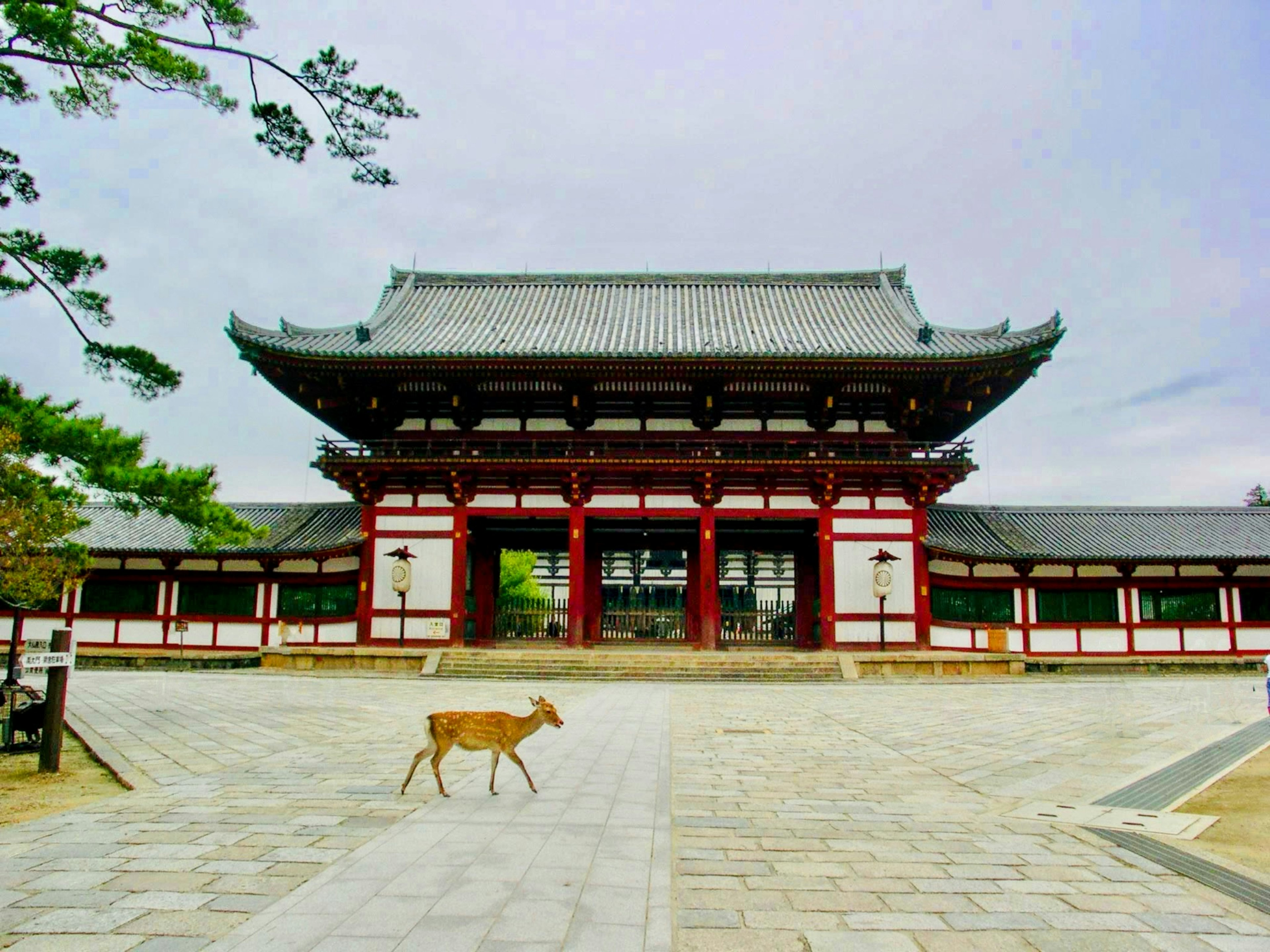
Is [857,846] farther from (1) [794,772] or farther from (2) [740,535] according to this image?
(2) [740,535]

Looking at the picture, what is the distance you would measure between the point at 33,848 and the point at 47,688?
3731mm

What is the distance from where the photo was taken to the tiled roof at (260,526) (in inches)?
890

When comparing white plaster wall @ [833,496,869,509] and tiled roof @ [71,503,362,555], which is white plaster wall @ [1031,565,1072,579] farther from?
tiled roof @ [71,503,362,555]

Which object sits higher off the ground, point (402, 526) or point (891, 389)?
point (891, 389)

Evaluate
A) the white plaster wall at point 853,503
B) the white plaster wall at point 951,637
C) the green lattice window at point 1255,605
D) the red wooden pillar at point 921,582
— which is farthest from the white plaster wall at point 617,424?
the green lattice window at point 1255,605

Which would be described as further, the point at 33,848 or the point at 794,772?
the point at 794,772

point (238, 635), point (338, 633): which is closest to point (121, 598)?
point (238, 635)

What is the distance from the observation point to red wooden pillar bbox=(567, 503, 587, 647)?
21.6m

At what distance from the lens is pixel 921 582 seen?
71.3 ft

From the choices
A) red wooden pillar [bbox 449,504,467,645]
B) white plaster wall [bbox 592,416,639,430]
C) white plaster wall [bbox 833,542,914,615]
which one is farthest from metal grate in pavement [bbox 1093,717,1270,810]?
red wooden pillar [bbox 449,504,467,645]

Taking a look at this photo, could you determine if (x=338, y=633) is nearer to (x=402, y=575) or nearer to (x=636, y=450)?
(x=402, y=575)

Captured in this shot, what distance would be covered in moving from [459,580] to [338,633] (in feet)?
13.1

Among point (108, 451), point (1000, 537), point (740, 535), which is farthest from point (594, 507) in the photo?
point (108, 451)

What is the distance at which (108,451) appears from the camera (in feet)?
30.7
